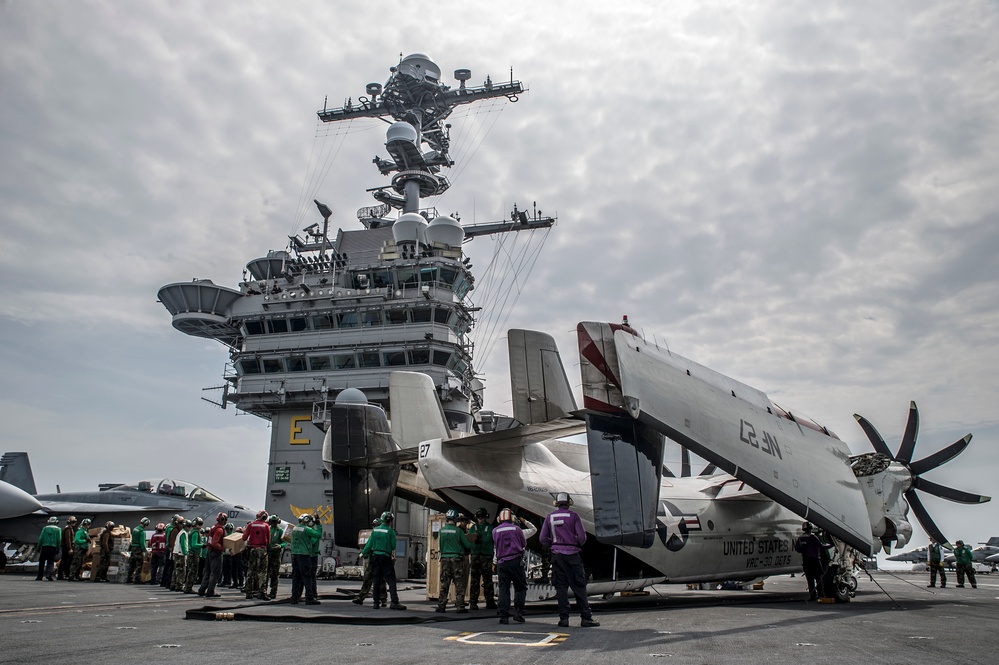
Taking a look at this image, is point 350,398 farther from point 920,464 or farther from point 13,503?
point 920,464

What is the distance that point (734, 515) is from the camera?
1562 cm

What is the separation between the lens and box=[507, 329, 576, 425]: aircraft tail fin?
1214cm

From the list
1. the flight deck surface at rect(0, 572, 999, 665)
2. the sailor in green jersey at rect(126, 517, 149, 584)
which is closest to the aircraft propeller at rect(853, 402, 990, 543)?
the flight deck surface at rect(0, 572, 999, 665)

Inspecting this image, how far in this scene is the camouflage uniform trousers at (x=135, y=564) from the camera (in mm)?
17766

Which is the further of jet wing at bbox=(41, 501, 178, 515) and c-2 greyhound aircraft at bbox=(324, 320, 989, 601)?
jet wing at bbox=(41, 501, 178, 515)

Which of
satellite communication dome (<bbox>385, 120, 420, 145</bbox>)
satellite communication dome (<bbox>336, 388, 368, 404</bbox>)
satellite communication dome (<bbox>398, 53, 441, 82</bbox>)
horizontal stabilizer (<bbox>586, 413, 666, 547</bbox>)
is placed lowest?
horizontal stabilizer (<bbox>586, 413, 666, 547</bbox>)

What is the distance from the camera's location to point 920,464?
18.2m

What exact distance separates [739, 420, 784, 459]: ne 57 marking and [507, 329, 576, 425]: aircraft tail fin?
361 centimetres

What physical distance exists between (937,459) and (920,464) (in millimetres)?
493

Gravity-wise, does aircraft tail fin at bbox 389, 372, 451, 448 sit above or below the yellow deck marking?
above

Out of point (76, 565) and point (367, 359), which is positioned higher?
point (367, 359)

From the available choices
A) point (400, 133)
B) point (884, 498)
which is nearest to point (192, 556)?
point (884, 498)

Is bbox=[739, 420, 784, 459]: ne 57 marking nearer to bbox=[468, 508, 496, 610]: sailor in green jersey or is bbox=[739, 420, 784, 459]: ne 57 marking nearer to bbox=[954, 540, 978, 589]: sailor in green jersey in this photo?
bbox=[468, 508, 496, 610]: sailor in green jersey

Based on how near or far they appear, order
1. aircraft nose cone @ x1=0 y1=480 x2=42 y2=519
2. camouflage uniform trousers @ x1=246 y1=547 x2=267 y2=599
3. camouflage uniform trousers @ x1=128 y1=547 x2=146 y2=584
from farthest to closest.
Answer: aircraft nose cone @ x1=0 y1=480 x2=42 y2=519, camouflage uniform trousers @ x1=128 y1=547 x2=146 y2=584, camouflage uniform trousers @ x1=246 y1=547 x2=267 y2=599
